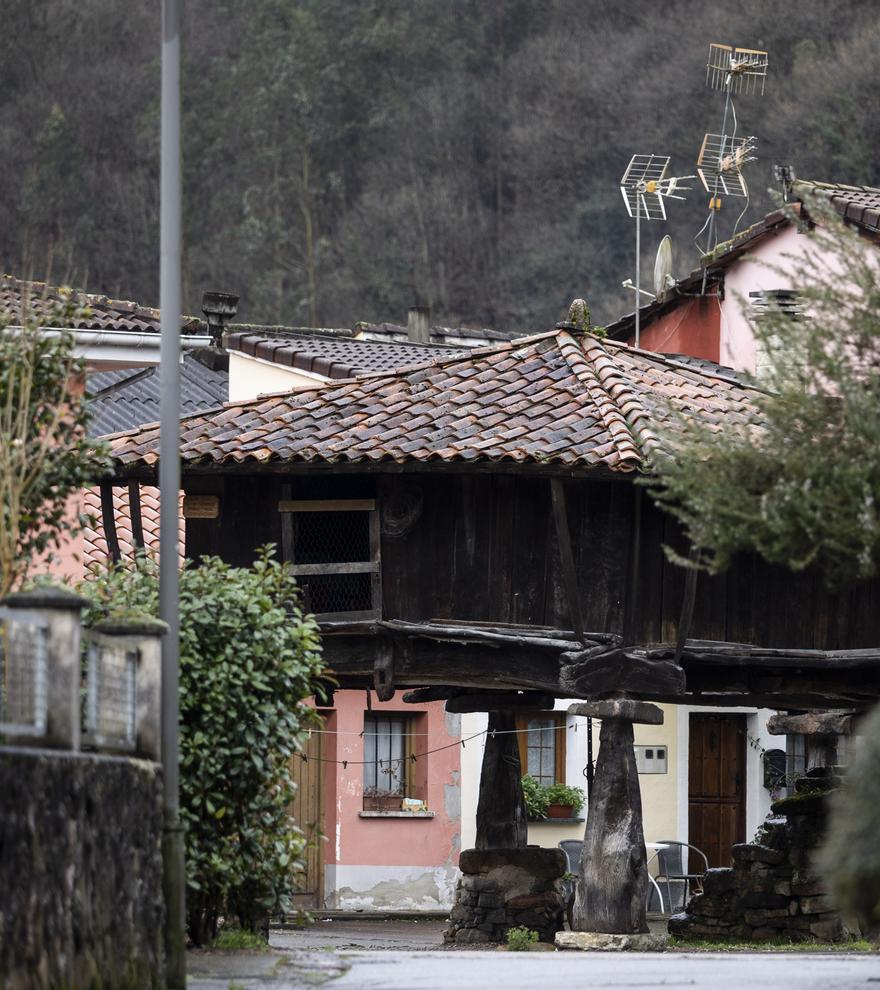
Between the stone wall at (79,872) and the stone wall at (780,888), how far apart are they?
9049mm

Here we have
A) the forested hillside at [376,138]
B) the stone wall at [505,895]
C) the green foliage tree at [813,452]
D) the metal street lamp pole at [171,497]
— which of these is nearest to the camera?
the metal street lamp pole at [171,497]

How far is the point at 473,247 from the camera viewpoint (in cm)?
4512

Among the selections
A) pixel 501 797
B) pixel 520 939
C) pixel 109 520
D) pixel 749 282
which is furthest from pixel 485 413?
pixel 749 282

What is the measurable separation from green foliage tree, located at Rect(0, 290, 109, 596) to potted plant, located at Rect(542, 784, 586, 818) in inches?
650

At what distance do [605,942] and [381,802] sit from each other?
11387mm

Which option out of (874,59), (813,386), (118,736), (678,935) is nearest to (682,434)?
(813,386)

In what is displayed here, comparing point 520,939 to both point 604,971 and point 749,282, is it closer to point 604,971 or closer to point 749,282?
point 604,971

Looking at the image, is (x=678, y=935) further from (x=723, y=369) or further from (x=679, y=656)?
(x=723, y=369)

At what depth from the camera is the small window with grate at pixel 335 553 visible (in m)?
14.9

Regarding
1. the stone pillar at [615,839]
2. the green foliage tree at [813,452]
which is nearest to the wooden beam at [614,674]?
the stone pillar at [615,839]

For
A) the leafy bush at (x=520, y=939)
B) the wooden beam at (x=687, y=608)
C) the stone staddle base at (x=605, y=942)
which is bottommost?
the leafy bush at (x=520, y=939)

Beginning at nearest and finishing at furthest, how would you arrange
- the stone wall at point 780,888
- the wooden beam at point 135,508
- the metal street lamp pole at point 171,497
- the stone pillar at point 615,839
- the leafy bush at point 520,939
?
the metal street lamp pole at point 171,497 < the stone pillar at point 615,839 < the wooden beam at point 135,508 < the leafy bush at point 520,939 < the stone wall at point 780,888

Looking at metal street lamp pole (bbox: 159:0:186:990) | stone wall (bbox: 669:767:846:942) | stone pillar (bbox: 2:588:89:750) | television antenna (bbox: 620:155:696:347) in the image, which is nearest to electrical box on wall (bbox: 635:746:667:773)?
television antenna (bbox: 620:155:696:347)

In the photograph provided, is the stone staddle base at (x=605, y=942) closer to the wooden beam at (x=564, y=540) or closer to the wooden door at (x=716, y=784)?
the wooden beam at (x=564, y=540)
